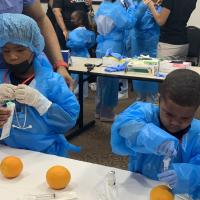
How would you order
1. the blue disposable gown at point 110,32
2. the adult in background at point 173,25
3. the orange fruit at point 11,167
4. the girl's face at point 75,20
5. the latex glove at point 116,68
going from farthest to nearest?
the girl's face at point 75,20
the blue disposable gown at point 110,32
the adult in background at point 173,25
the latex glove at point 116,68
the orange fruit at point 11,167

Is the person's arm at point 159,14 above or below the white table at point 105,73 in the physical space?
above

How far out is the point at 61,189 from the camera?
1.23 metres

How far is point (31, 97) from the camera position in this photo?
1509 millimetres

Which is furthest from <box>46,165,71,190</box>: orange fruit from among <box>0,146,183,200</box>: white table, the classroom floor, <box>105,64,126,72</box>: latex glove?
<box>105,64,126,72</box>: latex glove

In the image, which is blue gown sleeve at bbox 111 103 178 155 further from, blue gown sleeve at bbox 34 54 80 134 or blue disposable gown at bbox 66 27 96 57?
blue disposable gown at bbox 66 27 96 57

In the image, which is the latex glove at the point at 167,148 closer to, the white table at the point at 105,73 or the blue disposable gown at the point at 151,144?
the blue disposable gown at the point at 151,144

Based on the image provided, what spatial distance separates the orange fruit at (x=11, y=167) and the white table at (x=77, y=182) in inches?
0.7

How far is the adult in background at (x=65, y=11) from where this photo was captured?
4.76m

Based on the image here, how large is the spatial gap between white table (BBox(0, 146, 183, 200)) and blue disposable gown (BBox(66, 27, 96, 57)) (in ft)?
9.49

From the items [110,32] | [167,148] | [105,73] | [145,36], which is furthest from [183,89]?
[145,36]

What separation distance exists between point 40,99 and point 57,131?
0.75 ft

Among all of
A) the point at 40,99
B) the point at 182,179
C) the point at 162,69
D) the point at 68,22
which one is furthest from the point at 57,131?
the point at 68,22

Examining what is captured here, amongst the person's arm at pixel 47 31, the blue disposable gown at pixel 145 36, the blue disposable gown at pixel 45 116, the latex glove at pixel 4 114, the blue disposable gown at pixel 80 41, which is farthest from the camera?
the blue disposable gown at pixel 80 41

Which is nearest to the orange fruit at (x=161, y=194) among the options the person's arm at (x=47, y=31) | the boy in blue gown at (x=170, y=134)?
the boy in blue gown at (x=170, y=134)
